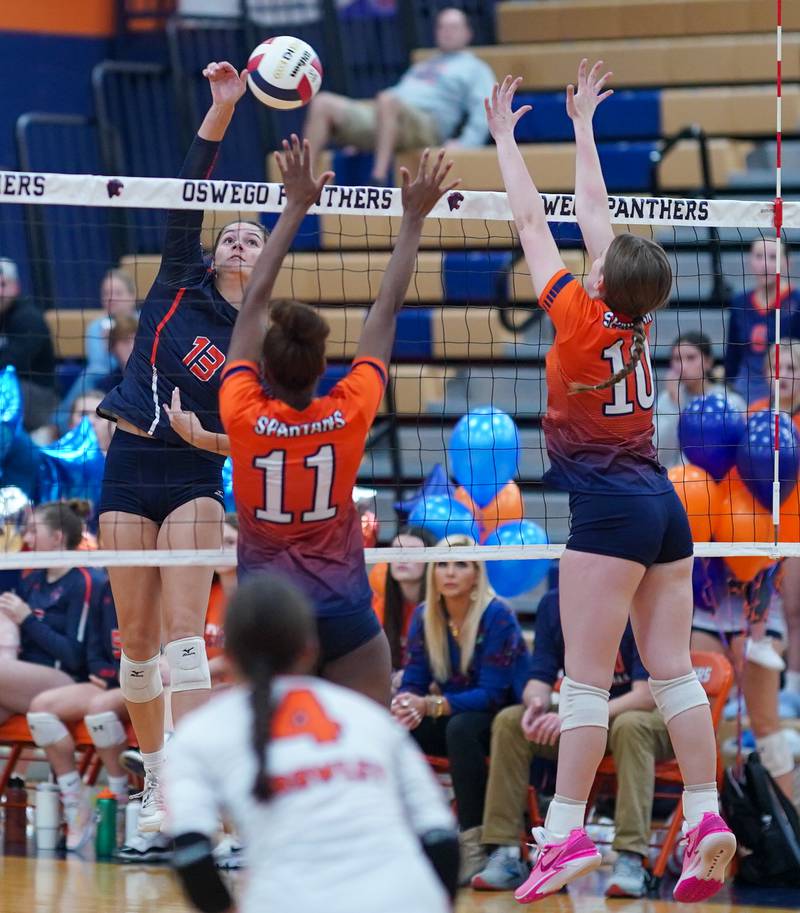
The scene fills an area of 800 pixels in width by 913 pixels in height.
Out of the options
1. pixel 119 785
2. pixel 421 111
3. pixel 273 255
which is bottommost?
pixel 119 785

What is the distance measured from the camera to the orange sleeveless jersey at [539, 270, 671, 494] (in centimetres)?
497

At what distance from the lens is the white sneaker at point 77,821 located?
7.63 meters

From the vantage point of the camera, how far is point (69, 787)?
7688mm

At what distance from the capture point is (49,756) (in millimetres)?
7781

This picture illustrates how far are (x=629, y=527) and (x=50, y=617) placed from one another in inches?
160

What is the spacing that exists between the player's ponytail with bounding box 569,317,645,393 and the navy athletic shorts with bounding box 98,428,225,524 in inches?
54.3

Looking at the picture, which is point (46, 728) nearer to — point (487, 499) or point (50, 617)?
point (50, 617)

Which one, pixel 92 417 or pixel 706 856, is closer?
pixel 706 856

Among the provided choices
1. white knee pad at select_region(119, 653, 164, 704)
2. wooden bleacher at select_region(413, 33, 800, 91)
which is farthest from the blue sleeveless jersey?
wooden bleacher at select_region(413, 33, 800, 91)

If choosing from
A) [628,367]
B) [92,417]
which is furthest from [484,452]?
[628,367]

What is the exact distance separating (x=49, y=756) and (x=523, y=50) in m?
6.63

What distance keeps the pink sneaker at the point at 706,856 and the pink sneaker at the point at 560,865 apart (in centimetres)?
30

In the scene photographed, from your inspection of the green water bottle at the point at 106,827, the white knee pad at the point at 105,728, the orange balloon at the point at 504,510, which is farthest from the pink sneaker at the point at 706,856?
the white knee pad at the point at 105,728

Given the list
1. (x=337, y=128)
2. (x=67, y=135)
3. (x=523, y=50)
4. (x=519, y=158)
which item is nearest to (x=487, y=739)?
(x=519, y=158)
